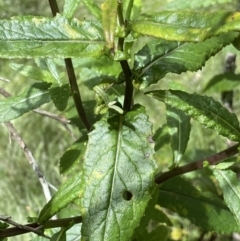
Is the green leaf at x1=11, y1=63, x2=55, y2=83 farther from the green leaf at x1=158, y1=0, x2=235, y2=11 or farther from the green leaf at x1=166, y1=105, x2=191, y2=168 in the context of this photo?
the green leaf at x1=158, y1=0, x2=235, y2=11

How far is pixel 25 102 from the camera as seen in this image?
1153 millimetres

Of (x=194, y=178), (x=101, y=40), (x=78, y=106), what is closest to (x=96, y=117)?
(x=78, y=106)

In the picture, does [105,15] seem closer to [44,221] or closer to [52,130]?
[44,221]

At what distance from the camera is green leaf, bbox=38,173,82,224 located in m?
1.06

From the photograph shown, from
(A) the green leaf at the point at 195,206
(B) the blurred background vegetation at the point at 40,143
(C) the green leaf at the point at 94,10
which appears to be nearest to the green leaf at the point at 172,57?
(C) the green leaf at the point at 94,10

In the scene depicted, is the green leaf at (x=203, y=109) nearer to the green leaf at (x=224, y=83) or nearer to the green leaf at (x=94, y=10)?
the green leaf at (x=94, y=10)

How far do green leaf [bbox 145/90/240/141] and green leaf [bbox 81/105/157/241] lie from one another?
0.35 ft

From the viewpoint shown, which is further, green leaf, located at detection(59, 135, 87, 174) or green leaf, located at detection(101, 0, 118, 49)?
green leaf, located at detection(59, 135, 87, 174)

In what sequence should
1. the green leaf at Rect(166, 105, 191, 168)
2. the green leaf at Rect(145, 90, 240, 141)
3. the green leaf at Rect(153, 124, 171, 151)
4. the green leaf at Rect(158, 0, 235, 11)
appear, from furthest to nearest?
1. the green leaf at Rect(153, 124, 171, 151)
2. the green leaf at Rect(158, 0, 235, 11)
3. the green leaf at Rect(166, 105, 191, 168)
4. the green leaf at Rect(145, 90, 240, 141)

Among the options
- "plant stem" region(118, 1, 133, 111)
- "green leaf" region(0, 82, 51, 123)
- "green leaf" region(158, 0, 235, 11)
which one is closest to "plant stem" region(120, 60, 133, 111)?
"plant stem" region(118, 1, 133, 111)

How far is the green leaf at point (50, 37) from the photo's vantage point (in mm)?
871

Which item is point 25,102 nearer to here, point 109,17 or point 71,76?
point 71,76

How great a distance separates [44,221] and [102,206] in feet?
0.64

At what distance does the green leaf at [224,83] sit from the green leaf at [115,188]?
2.68ft
